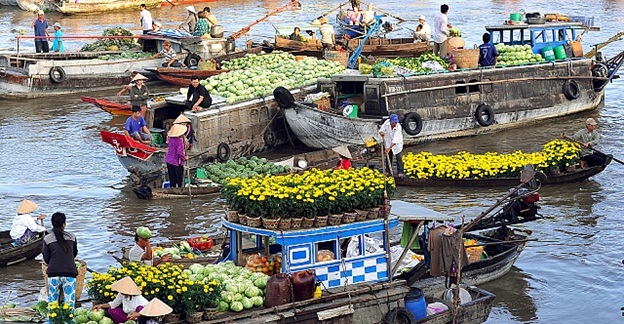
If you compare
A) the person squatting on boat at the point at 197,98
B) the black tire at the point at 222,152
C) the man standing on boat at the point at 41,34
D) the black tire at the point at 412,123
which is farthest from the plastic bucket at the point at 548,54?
the man standing on boat at the point at 41,34

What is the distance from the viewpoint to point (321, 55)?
101 feet

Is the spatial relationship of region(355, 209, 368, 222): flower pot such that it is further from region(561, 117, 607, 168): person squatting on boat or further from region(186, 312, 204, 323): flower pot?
region(561, 117, 607, 168): person squatting on boat

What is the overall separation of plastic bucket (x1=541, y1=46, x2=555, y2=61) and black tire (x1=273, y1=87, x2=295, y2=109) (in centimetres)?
653

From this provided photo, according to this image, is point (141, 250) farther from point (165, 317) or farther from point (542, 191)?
point (542, 191)

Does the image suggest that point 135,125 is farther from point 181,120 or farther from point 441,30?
point 441,30

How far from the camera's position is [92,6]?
48938mm

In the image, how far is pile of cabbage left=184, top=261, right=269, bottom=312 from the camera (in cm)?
1165

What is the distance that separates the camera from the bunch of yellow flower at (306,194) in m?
12.0

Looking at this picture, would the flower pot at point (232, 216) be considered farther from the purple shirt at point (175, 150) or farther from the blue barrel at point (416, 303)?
the purple shirt at point (175, 150)

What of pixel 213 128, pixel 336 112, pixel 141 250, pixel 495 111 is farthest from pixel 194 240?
pixel 495 111

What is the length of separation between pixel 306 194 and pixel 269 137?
10.7 m

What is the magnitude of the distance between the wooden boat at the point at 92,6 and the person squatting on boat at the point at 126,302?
127 ft

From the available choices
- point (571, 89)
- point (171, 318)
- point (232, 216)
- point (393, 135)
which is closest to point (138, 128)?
point (393, 135)

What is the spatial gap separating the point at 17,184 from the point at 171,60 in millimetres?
9861
